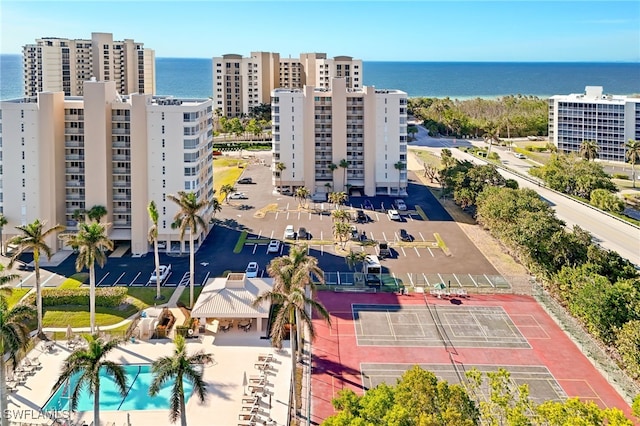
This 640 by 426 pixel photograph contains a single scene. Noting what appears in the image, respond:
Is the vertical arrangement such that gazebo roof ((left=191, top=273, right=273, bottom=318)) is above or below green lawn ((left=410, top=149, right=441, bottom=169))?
below

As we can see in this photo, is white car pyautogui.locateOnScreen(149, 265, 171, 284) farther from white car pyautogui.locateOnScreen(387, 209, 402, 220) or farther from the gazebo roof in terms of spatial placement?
white car pyautogui.locateOnScreen(387, 209, 402, 220)

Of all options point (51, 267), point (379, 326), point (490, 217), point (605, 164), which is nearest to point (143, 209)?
point (51, 267)

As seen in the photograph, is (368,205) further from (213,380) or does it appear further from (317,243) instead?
(213,380)

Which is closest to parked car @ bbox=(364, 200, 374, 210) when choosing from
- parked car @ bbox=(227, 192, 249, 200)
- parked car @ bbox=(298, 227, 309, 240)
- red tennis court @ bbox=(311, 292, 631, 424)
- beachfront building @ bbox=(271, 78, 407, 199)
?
beachfront building @ bbox=(271, 78, 407, 199)

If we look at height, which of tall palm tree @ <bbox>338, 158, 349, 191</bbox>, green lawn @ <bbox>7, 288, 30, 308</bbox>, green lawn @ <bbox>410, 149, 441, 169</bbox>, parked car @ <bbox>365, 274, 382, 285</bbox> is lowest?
green lawn @ <bbox>7, 288, 30, 308</bbox>

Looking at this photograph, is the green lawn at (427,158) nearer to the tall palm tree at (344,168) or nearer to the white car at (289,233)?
the tall palm tree at (344,168)

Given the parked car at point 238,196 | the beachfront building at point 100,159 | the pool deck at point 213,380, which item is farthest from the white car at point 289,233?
the pool deck at point 213,380
